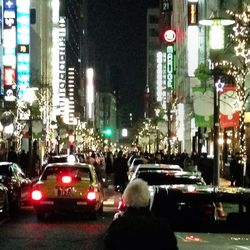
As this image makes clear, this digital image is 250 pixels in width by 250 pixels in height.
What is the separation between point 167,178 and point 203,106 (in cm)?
1172

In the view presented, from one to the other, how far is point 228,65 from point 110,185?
12957 millimetres

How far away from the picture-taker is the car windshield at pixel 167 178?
52.9 feet

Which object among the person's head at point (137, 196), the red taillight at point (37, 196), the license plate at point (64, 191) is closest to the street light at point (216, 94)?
the license plate at point (64, 191)

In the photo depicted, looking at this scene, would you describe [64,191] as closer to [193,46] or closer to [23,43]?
[193,46]

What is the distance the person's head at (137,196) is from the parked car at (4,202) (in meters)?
16.1

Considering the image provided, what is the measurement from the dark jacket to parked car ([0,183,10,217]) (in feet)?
53.6

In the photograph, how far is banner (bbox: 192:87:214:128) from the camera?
91.9 ft

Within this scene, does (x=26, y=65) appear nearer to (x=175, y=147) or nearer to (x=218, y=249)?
(x=175, y=147)

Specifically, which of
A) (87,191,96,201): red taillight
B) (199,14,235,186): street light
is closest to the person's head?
(87,191,96,201): red taillight

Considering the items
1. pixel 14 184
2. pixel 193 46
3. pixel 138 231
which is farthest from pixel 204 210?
pixel 193 46

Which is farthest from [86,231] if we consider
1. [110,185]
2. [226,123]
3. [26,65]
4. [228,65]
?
[26,65]

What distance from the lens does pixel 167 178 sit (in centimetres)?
1677

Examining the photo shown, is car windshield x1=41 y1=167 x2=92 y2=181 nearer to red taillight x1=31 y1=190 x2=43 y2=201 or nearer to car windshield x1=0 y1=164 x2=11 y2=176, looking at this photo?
red taillight x1=31 y1=190 x2=43 y2=201

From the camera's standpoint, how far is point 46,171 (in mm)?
22047
